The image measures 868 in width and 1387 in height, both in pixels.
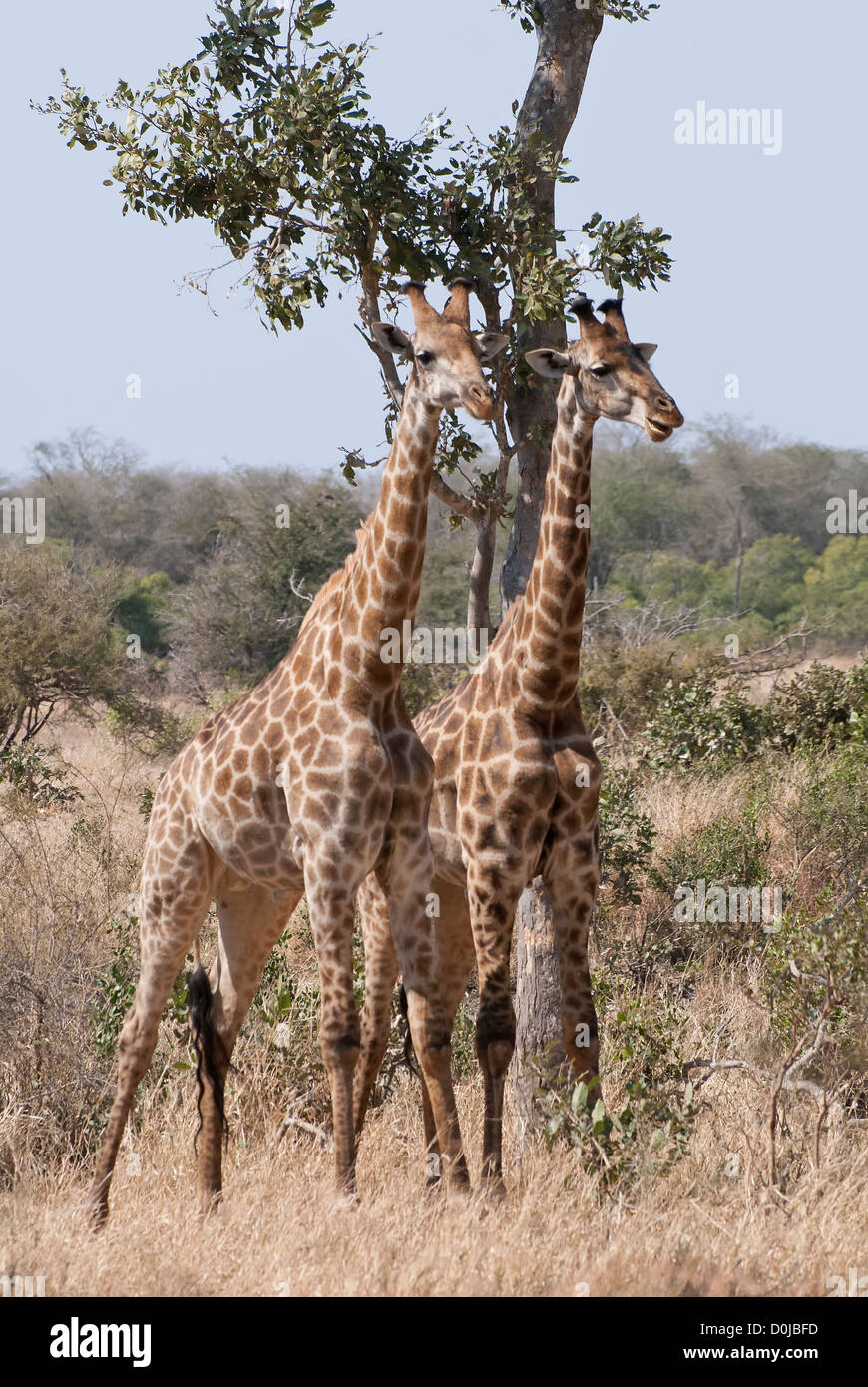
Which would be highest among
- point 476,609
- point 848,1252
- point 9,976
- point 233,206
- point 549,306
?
point 233,206

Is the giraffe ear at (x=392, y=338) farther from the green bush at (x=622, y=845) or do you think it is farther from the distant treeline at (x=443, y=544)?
the distant treeline at (x=443, y=544)

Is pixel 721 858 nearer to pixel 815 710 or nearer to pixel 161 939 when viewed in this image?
pixel 815 710

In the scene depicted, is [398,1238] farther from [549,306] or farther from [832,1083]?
[549,306]

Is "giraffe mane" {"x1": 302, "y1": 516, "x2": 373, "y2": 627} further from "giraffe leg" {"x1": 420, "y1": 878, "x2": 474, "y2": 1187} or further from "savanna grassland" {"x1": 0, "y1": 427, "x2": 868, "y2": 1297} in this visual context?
"savanna grassland" {"x1": 0, "y1": 427, "x2": 868, "y2": 1297}

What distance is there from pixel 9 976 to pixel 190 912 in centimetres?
159

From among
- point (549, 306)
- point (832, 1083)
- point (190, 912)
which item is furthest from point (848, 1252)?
point (549, 306)

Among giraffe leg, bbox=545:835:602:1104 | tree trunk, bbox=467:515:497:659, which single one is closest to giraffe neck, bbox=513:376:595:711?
giraffe leg, bbox=545:835:602:1104

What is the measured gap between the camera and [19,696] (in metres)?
14.1

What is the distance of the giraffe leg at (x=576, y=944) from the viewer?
5582 millimetres

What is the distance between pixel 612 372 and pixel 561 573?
2.53 feet

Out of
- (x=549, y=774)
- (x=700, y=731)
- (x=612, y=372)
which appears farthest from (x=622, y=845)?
(x=612, y=372)

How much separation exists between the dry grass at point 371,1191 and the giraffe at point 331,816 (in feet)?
0.99

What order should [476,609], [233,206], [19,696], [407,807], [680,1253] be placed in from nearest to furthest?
1. [680,1253]
2. [407,807]
3. [233,206]
4. [476,609]
5. [19,696]

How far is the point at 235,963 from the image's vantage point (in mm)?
5914
